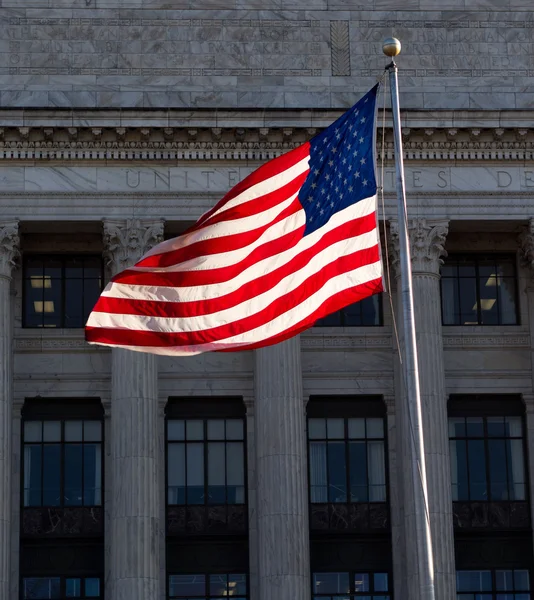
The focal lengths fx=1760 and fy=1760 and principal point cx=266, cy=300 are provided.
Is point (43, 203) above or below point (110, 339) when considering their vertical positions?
above

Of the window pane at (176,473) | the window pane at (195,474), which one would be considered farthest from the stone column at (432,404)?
the window pane at (176,473)

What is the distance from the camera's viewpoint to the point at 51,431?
48.5m

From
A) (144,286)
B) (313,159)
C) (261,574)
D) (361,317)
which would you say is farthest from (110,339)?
(361,317)

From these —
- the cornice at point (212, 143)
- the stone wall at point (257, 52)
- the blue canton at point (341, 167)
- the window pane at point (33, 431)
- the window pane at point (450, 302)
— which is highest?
the stone wall at point (257, 52)

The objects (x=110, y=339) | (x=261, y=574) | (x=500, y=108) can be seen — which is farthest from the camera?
(x=500, y=108)

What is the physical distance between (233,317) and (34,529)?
1896 cm

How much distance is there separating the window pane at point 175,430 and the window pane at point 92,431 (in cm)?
190

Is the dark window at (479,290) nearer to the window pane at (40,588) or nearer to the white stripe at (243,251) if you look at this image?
the window pane at (40,588)

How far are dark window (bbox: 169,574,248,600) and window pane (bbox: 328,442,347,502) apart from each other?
3.39m

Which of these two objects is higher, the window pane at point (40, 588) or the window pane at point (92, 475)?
the window pane at point (92, 475)

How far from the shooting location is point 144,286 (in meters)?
30.6

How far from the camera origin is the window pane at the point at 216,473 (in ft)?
158

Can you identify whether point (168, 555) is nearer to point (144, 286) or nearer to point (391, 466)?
point (391, 466)

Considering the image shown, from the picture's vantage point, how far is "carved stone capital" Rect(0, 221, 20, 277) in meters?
47.6
